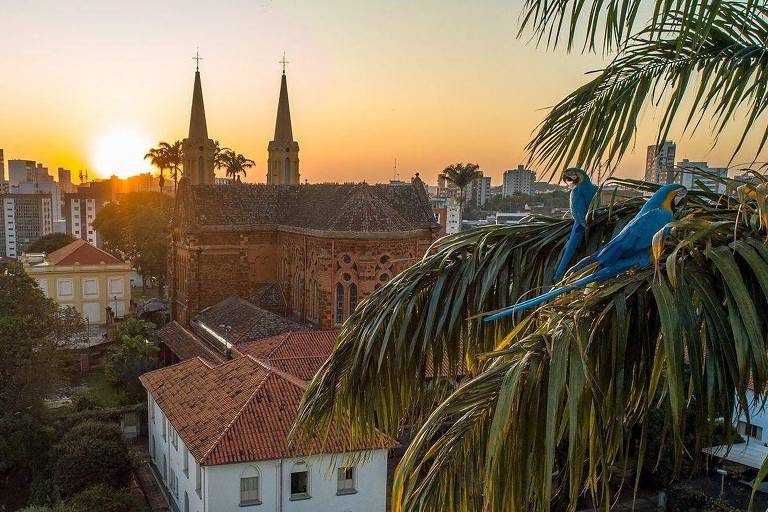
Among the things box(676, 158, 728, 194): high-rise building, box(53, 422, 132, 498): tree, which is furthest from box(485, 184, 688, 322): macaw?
box(53, 422, 132, 498): tree

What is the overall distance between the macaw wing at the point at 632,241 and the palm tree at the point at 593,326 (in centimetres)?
11

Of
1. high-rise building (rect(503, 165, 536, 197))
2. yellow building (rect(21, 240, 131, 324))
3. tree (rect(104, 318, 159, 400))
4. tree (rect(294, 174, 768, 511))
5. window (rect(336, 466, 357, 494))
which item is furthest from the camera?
high-rise building (rect(503, 165, 536, 197))

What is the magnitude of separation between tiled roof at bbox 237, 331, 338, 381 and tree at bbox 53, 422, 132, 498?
5268 mm

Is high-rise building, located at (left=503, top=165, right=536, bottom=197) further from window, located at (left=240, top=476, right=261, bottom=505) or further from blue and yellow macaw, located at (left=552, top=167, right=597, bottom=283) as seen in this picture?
blue and yellow macaw, located at (left=552, top=167, right=597, bottom=283)

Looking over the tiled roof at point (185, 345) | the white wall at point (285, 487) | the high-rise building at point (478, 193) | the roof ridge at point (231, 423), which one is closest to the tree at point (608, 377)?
the white wall at point (285, 487)

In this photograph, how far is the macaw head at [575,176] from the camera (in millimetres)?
4492

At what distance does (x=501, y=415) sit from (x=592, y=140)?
7.39ft

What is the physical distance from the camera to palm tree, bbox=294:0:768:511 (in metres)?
2.90

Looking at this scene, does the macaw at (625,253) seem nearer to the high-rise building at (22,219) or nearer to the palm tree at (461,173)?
the palm tree at (461,173)

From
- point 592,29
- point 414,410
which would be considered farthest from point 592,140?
point 414,410

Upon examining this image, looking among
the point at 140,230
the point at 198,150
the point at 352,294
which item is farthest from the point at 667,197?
the point at 140,230

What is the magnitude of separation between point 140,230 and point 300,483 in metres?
43.5

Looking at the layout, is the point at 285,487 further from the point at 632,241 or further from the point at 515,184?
the point at 515,184

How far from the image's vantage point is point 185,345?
31.8 m
